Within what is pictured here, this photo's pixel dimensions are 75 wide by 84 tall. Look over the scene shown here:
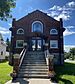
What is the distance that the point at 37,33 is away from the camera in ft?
116

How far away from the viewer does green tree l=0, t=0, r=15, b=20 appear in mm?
18372

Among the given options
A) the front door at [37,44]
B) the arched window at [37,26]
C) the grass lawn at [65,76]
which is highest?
the arched window at [37,26]

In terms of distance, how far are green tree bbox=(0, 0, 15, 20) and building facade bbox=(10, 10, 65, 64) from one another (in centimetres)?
1536

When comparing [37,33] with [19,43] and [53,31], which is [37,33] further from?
[19,43]

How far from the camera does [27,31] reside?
35.8 metres

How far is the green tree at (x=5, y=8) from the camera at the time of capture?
1837cm

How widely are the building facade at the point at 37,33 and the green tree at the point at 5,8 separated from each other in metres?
15.4

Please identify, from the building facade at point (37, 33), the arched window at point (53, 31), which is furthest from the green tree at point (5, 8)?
the arched window at point (53, 31)

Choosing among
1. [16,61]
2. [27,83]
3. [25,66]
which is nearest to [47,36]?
[25,66]

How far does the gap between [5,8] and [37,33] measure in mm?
16931

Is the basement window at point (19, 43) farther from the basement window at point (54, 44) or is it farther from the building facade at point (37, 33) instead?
the basement window at point (54, 44)

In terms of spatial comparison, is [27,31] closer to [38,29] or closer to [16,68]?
[38,29]

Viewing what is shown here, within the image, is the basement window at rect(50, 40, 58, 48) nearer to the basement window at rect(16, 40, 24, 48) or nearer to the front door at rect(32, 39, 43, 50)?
the front door at rect(32, 39, 43, 50)

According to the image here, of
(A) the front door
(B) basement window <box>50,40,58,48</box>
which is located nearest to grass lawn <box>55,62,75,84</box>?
(B) basement window <box>50,40,58,48</box>
